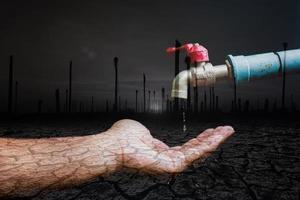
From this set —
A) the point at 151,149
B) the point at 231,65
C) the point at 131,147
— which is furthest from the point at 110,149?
the point at 231,65

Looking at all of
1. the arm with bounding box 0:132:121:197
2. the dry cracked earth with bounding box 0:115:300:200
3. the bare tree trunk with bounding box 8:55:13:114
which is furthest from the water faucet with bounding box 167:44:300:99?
the bare tree trunk with bounding box 8:55:13:114

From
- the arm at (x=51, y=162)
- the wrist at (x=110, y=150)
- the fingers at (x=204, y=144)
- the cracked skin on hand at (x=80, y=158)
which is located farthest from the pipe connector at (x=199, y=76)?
the arm at (x=51, y=162)

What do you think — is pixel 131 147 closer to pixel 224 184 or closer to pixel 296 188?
pixel 224 184

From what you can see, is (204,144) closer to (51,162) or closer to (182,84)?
(182,84)

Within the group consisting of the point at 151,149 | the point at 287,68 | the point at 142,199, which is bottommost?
the point at 142,199

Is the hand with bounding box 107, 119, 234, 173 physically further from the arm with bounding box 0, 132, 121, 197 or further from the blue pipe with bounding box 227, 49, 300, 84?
the blue pipe with bounding box 227, 49, 300, 84

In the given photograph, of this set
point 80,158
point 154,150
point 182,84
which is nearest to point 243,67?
point 182,84
